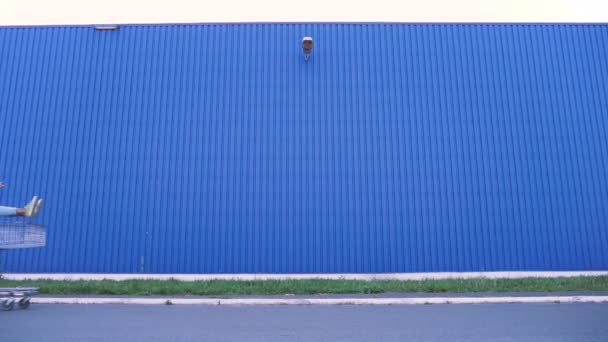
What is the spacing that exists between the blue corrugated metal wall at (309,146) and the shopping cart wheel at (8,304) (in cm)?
470

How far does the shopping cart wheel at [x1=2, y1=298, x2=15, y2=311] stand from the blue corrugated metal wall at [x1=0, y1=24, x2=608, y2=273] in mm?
4701

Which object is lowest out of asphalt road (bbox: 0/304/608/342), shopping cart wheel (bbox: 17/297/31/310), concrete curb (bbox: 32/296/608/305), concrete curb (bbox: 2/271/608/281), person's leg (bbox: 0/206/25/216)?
asphalt road (bbox: 0/304/608/342)

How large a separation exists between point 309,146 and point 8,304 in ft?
25.7

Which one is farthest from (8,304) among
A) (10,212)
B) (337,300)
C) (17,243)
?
(337,300)

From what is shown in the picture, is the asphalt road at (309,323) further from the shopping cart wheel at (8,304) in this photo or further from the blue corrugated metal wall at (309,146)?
the blue corrugated metal wall at (309,146)

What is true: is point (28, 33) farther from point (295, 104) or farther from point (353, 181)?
point (353, 181)

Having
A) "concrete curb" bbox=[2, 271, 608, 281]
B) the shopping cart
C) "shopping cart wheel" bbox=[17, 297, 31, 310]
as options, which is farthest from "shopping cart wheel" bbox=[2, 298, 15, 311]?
"concrete curb" bbox=[2, 271, 608, 281]

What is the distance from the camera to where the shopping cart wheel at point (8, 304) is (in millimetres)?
7566

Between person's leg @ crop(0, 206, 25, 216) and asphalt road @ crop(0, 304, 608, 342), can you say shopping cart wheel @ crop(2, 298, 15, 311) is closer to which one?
asphalt road @ crop(0, 304, 608, 342)

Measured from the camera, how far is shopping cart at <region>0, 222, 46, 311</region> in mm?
7652

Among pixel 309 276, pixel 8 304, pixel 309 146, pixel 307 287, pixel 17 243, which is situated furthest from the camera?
pixel 309 146

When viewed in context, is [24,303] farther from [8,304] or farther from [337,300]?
[337,300]

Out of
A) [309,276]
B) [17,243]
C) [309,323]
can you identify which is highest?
[17,243]

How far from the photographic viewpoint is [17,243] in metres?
7.80
